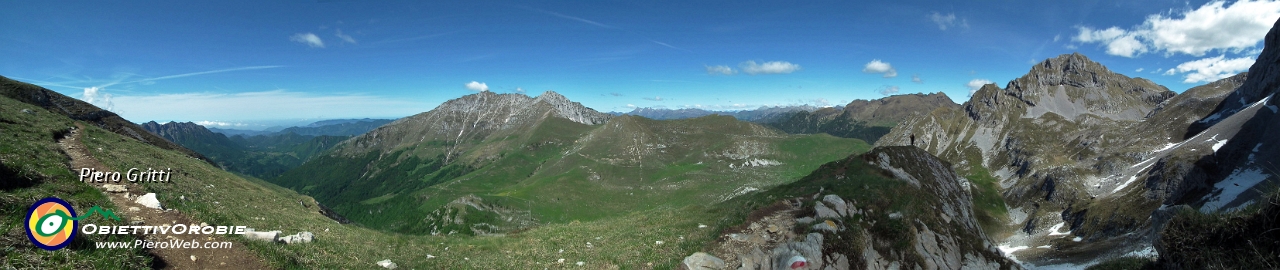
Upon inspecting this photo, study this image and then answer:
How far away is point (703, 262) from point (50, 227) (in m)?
17.4

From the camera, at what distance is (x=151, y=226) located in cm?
1325

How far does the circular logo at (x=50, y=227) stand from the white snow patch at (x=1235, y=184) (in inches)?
6497

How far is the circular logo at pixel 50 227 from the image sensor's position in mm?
9367

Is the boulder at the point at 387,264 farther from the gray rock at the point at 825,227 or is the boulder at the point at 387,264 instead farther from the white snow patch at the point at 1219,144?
the white snow patch at the point at 1219,144

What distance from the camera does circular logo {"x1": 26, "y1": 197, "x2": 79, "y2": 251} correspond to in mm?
9367

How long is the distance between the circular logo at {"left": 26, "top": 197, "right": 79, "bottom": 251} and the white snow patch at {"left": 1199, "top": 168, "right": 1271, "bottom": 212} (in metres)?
165

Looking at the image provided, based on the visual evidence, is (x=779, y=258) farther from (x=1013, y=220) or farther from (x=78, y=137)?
(x=1013, y=220)

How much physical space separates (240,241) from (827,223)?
23.3 metres

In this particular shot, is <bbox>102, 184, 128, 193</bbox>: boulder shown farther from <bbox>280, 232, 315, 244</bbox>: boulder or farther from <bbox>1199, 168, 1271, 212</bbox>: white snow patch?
<bbox>1199, 168, 1271, 212</bbox>: white snow patch

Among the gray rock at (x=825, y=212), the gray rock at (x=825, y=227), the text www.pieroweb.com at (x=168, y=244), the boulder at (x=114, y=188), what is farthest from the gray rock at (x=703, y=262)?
the boulder at (x=114, y=188)

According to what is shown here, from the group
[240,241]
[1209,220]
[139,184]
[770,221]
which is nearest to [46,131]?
[139,184]

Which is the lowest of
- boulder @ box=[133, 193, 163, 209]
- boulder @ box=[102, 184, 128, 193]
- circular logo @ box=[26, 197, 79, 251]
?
boulder @ box=[133, 193, 163, 209]

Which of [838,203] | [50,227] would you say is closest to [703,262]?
[838,203]

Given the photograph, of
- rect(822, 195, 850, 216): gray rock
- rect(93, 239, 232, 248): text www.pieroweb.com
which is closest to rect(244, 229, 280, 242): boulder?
rect(93, 239, 232, 248): text www.pieroweb.com
